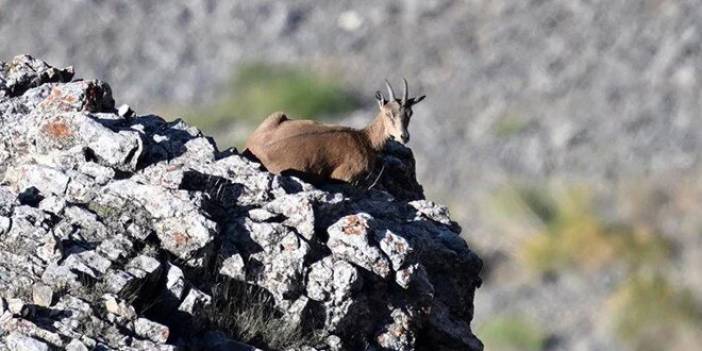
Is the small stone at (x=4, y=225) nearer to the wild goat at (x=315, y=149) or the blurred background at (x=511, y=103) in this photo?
the wild goat at (x=315, y=149)

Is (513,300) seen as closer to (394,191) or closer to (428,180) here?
(428,180)

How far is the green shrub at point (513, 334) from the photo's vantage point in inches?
1341

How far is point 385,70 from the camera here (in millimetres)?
44969

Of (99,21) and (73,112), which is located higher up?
(99,21)

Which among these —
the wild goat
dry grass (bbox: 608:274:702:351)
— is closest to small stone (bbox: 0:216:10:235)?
the wild goat

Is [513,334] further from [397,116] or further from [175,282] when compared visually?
[175,282]

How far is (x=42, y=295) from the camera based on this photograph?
11320 millimetres

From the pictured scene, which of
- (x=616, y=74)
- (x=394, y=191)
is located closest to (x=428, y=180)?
(x=616, y=74)

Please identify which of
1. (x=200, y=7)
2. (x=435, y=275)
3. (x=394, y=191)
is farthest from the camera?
(x=200, y=7)

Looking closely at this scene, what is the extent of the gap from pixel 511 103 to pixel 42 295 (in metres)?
32.2

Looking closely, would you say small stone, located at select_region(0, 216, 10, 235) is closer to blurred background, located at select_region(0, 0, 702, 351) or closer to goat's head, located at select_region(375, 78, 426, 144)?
goat's head, located at select_region(375, 78, 426, 144)

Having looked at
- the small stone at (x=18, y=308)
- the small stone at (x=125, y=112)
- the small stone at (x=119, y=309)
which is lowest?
the small stone at (x=18, y=308)

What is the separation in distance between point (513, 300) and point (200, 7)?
16139mm

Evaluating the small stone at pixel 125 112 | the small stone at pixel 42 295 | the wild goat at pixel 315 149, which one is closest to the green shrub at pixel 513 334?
the wild goat at pixel 315 149
